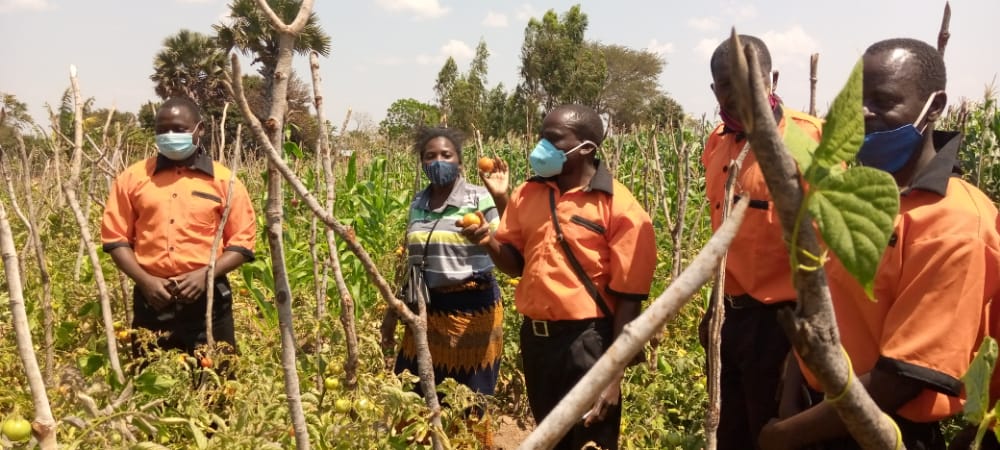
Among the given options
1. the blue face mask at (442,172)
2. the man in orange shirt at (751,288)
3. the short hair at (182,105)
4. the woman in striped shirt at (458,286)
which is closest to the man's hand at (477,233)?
the woman in striped shirt at (458,286)

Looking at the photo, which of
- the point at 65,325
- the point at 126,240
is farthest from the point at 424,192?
the point at 65,325

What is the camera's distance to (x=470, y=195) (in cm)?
301

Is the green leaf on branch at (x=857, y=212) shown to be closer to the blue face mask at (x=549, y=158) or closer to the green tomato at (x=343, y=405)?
the green tomato at (x=343, y=405)

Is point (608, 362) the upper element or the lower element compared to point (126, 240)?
upper

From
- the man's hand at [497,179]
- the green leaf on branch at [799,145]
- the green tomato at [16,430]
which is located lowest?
the green tomato at [16,430]

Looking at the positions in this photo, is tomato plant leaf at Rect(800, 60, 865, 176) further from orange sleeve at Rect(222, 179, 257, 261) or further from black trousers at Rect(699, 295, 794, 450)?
orange sleeve at Rect(222, 179, 257, 261)

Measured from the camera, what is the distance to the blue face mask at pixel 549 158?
2363 millimetres

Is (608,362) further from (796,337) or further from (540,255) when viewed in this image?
(540,255)

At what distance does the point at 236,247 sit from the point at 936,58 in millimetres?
2681

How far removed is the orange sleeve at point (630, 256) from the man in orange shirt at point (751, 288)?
236 mm

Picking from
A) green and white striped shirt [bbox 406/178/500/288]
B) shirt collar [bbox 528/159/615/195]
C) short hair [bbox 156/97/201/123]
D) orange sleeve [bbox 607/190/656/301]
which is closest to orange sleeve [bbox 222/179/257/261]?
short hair [bbox 156/97/201/123]

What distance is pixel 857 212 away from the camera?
47 centimetres

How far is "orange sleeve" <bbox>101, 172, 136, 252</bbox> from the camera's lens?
2.88 meters

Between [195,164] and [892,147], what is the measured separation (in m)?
2.77
